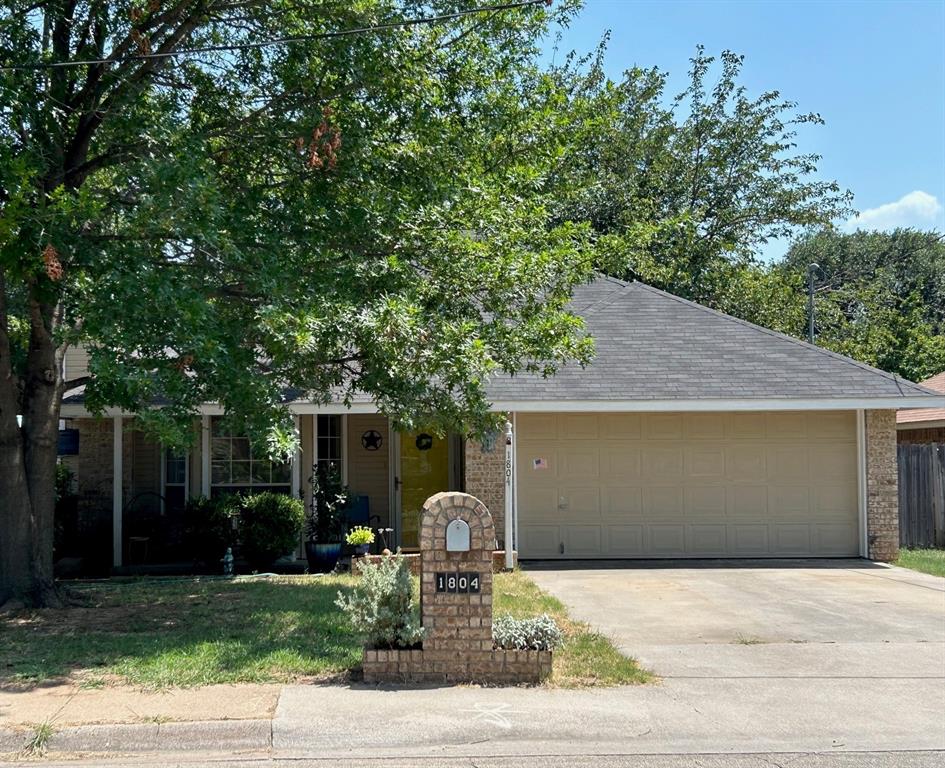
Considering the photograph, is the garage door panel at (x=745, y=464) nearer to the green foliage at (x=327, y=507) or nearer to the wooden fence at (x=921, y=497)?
the wooden fence at (x=921, y=497)

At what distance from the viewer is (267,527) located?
47.7ft

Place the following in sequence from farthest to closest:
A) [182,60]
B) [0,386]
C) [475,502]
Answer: [182,60], [0,386], [475,502]

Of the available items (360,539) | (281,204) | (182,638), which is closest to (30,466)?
(182,638)

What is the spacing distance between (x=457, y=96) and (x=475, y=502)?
199 inches

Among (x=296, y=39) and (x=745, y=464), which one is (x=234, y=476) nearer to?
(x=296, y=39)

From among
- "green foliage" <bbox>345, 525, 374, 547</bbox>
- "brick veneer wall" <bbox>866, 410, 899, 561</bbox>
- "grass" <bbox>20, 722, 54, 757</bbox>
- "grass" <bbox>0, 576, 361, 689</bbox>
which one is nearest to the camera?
"grass" <bbox>20, 722, 54, 757</bbox>

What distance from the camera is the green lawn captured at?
8.28 m

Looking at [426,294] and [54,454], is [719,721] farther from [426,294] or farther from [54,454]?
[54,454]

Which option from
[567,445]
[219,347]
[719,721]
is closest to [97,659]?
[219,347]

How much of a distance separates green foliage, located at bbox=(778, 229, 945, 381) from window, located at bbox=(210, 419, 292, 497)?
19619 millimetres

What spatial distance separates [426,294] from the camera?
34.7 feet

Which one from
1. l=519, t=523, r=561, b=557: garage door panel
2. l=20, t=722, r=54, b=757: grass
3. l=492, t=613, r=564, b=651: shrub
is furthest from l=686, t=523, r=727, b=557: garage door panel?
l=20, t=722, r=54, b=757: grass

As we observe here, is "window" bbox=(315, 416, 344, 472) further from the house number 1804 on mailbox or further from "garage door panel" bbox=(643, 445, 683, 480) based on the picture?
the house number 1804 on mailbox

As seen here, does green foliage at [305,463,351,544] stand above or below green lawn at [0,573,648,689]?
above
